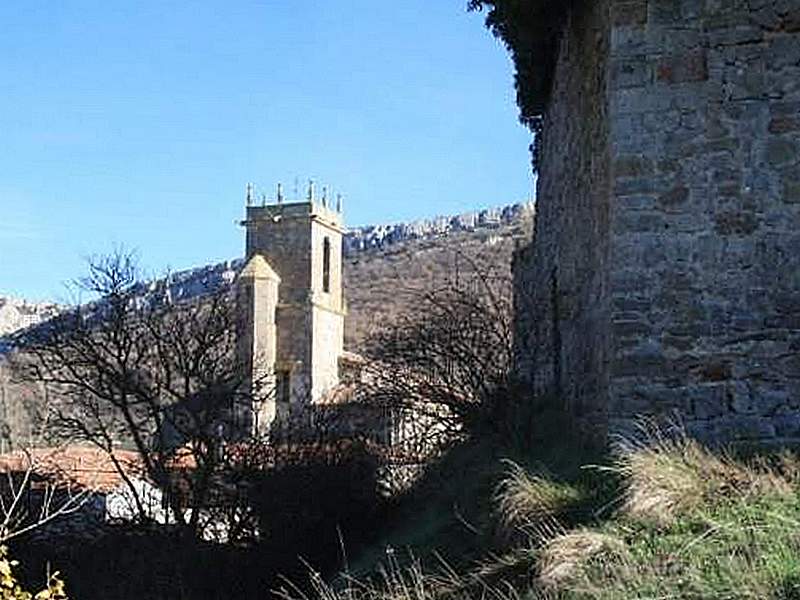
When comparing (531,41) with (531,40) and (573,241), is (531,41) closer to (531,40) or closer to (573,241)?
(531,40)

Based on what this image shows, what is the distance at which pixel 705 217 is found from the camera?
27.5 ft

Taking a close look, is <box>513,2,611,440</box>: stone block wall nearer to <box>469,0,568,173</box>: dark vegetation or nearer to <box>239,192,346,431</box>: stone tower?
<box>469,0,568,173</box>: dark vegetation

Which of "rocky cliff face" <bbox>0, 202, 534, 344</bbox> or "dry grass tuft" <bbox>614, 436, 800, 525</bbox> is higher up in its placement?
"rocky cliff face" <bbox>0, 202, 534, 344</bbox>

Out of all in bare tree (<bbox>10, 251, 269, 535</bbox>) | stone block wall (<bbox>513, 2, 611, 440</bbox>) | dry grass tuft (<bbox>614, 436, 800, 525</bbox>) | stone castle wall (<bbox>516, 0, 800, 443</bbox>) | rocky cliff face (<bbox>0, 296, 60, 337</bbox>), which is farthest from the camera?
rocky cliff face (<bbox>0, 296, 60, 337</bbox>)

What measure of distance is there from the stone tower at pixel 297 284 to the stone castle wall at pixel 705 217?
4119 centimetres

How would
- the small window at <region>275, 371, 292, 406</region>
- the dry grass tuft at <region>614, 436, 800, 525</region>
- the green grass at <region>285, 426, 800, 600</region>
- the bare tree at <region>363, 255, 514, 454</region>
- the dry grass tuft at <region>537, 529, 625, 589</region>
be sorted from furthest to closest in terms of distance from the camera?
1. the small window at <region>275, 371, 292, 406</region>
2. the bare tree at <region>363, 255, 514, 454</region>
3. the dry grass tuft at <region>614, 436, 800, 525</region>
4. the dry grass tuft at <region>537, 529, 625, 589</region>
5. the green grass at <region>285, 426, 800, 600</region>

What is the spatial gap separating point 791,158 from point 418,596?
13.3ft

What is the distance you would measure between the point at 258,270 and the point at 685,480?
45.7 meters

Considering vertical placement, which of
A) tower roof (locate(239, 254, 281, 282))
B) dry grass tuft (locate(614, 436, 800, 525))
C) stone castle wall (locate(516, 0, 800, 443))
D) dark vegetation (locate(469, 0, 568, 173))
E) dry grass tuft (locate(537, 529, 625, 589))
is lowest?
dry grass tuft (locate(537, 529, 625, 589))

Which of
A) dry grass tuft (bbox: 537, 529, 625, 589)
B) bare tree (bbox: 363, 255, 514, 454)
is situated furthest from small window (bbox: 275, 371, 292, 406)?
dry grass tuft (bbox: 537, 529, 625, 589)

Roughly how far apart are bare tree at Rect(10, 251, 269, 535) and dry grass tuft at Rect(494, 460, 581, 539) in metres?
12.1

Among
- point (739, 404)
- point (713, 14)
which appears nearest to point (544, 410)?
point (739, 404)

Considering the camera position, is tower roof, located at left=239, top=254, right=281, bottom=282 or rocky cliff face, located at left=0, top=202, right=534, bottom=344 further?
tower roof, located at left=239, top=254, right=281, bottom=282

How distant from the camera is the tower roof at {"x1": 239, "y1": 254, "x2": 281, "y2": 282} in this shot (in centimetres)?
5091
